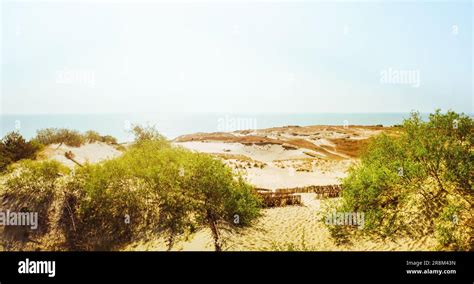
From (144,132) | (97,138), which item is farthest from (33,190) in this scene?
(97,138)

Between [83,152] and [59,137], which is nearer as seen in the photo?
[83,152]

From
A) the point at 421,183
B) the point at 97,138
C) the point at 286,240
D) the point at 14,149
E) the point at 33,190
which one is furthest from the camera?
the point at 97,138

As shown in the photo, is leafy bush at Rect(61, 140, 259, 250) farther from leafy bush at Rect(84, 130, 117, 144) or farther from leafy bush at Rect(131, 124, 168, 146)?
leafy bush at Rect(84, 130, 117, 144)

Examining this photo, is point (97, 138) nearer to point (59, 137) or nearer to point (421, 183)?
point (59, 137)

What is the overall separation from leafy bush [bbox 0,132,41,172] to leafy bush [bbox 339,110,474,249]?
2601 centimetres

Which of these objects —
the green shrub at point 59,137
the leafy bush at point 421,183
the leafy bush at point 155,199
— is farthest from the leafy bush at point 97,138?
the leafy bush at point 421,183

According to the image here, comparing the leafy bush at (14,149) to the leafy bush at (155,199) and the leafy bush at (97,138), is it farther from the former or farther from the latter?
the leafy bush at (97,138)

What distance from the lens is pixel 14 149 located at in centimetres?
2986

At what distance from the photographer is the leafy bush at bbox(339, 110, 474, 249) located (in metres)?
16.1

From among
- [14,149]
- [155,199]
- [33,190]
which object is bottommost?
[155,199]

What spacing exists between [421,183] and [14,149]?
103ft

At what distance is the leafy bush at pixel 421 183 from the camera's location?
16094 mm

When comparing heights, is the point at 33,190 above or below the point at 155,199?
above

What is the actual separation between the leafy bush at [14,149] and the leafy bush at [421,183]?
1024 inches
